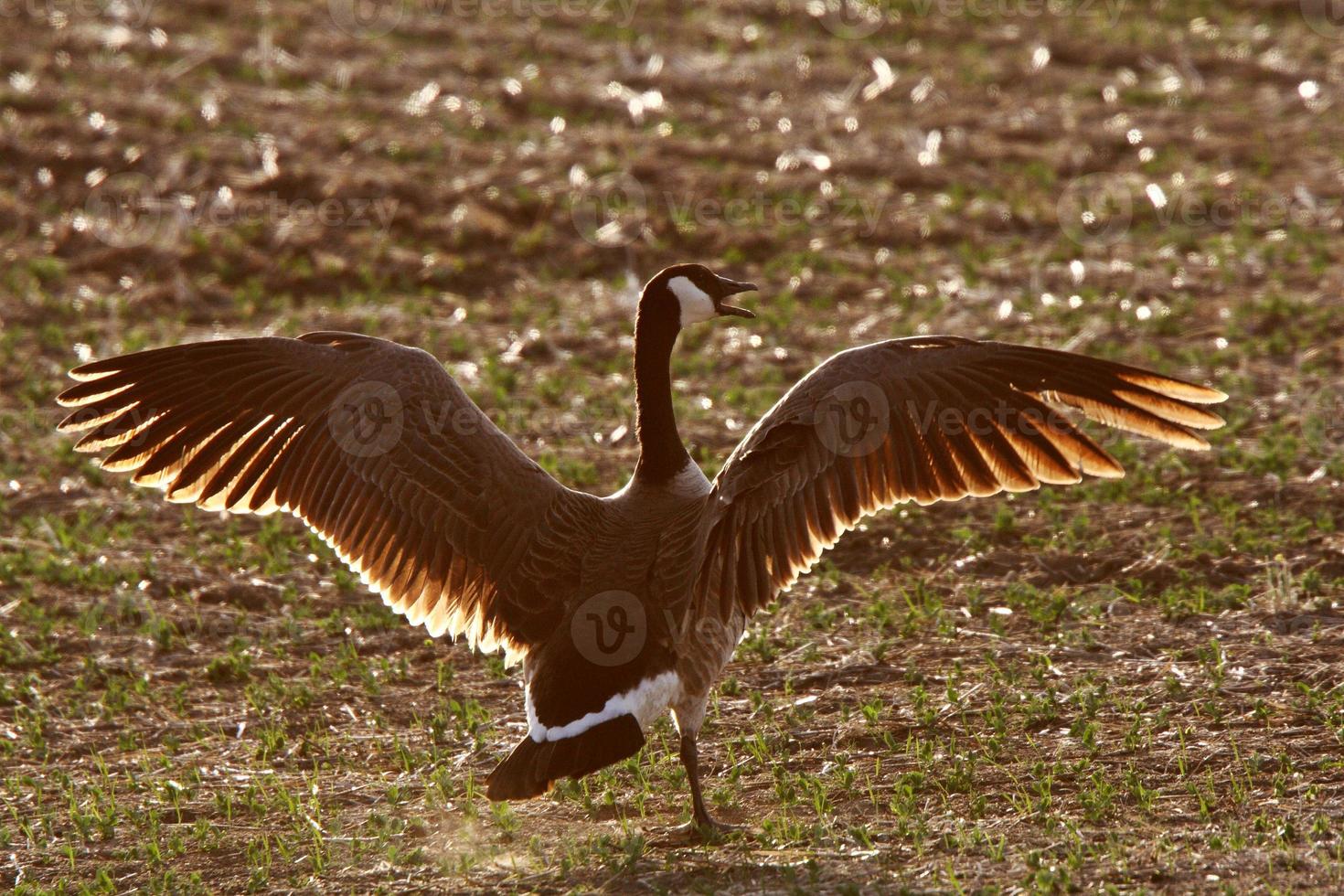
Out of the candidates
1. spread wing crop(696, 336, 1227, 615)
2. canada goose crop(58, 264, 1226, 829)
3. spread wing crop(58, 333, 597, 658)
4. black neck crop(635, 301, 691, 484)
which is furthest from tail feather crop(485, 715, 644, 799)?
black neck crop(635, 301, 691, 484)

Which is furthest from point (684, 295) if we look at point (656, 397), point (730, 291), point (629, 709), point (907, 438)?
point (629, 709)

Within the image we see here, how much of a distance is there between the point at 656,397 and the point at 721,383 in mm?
3801

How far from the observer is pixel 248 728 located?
269 inches

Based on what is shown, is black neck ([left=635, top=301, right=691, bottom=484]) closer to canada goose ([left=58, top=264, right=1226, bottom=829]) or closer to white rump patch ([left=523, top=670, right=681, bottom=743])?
canada goose ([left=58, top=264, right=1226, bottom=829])

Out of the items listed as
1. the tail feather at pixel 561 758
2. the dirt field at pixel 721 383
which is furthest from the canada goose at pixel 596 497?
the dirt field at pixel 721 383

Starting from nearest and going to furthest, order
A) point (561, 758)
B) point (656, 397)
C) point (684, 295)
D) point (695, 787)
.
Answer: point (561, 758), point (695, 787), point (656, 397), point (684, 295)

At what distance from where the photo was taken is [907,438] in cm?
592

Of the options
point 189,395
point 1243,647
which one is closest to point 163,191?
point 189,395

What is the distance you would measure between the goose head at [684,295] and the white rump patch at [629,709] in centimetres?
158

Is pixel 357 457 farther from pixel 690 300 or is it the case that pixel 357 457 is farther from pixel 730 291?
pixel 730 291

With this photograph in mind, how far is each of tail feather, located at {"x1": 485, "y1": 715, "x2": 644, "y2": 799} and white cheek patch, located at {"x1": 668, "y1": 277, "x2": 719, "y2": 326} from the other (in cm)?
192

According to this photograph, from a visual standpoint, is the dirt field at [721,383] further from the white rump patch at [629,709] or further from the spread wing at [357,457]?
the spread wing at [357,457]

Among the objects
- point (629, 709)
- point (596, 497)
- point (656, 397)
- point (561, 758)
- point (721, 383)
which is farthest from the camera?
point (721, 383)

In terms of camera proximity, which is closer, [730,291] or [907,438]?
[907,438]
